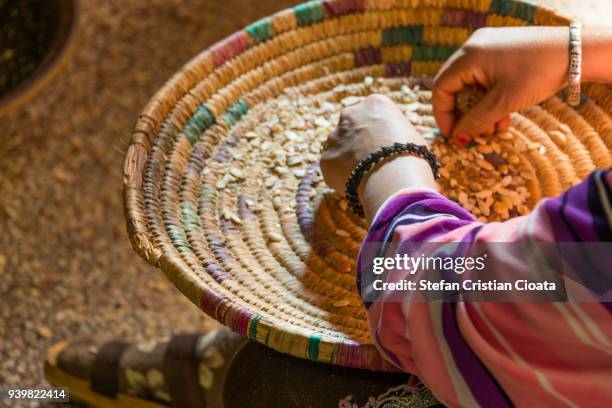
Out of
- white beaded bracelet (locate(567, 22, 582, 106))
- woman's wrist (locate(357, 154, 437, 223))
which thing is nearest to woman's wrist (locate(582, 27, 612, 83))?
white beaded bracelet (locate(567, 22, 582, 106))

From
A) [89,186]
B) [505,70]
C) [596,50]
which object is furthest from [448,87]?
[89,186]

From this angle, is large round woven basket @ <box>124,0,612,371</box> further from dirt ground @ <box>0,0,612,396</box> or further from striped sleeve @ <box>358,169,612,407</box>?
dirt ground @ <box>0,0,612,396</box>

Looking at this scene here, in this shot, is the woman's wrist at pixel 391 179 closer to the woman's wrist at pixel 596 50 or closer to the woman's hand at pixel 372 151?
the woman's hand at pixel 372 151

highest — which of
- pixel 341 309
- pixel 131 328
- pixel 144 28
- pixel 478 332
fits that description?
pixel 478 332

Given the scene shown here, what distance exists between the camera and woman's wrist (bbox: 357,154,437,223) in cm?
70

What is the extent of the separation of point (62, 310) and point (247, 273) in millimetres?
662

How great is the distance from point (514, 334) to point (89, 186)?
1107 millimetres

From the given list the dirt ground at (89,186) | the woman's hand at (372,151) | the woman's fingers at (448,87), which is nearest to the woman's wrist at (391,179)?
the woman's hand at (372,151)

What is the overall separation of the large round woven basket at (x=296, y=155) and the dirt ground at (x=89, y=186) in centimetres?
32

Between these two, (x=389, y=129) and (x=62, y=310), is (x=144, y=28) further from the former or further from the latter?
(x=389, y=129)

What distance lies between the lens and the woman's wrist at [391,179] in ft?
2.30

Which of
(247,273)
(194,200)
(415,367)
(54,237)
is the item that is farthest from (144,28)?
(415,367)

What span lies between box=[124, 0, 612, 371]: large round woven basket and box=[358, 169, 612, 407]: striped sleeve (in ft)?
0.39

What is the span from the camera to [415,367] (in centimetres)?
60
